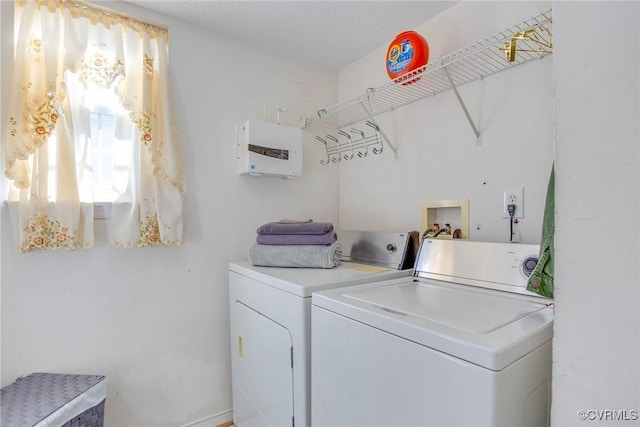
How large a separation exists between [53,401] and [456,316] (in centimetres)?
152

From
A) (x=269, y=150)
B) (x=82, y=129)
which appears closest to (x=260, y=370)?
(x=269, y=150)

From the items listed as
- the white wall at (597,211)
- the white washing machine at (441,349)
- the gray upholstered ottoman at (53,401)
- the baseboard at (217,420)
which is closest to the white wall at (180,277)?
Result: the baseboard at (217,420)

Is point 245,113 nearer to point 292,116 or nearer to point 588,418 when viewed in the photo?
point 292,116

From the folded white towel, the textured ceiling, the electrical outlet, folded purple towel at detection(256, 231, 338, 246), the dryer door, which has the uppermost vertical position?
the textured ceiling

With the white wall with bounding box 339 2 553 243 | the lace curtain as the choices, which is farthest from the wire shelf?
the lace curtain

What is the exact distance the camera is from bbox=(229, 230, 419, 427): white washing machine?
125 cm

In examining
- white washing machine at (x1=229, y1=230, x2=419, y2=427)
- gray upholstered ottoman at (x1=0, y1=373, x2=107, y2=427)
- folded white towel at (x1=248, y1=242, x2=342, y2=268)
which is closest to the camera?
gray upholstered ottoman at (x1=0, y1=373, x2=107, y2=427)

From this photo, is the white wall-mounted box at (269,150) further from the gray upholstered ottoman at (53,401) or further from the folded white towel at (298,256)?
the gray upholstered ottoman at (53,401)

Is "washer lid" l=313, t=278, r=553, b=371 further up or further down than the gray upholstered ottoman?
further up

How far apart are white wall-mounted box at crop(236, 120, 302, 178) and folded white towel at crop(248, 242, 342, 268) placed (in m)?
0.53

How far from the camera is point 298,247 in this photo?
1.69m

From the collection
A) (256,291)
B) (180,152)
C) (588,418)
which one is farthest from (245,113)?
(588,418)

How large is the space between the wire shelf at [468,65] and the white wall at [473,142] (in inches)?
1.7

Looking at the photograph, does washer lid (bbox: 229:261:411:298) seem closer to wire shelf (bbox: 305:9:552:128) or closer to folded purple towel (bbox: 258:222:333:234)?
folded purple towel (bbox: 258:222:333:234)
